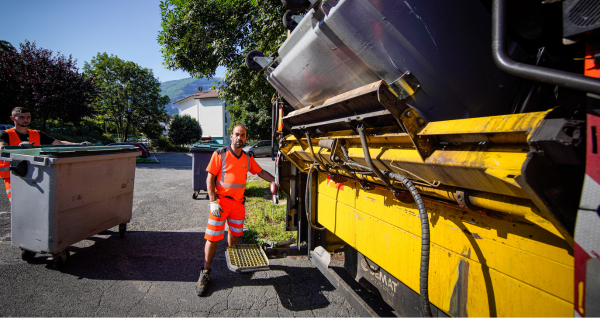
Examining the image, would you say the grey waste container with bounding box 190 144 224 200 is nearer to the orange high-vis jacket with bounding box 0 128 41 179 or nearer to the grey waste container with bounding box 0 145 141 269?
the orange high-vis jacket with bounding box 0 128 41 179

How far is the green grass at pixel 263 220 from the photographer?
4.32 m

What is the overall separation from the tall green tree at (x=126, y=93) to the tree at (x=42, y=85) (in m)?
12.3

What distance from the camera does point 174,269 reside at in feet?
10.7

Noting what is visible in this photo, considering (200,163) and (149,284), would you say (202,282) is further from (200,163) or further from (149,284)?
(200,163)

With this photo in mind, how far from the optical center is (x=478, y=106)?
5.01 feet

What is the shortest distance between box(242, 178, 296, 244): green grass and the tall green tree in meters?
30.2

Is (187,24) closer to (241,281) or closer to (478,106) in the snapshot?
(241,281)

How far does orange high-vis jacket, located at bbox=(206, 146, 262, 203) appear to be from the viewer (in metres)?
3.08

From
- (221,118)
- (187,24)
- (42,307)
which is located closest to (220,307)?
(42,307)

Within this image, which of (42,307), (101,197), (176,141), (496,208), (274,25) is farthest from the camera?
(176,141)

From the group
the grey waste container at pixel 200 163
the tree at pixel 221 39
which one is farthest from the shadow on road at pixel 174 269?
the tree at pixel 221 39

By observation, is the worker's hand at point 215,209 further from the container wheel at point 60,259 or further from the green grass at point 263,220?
the container wheel at point 60,259

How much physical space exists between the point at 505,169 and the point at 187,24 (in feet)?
30.3

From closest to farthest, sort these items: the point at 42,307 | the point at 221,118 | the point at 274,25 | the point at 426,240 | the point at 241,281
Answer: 1. the point at 426,240
2. the point at 42,307
3. the point at 241,281
4. the point at 274,25
5. the point at 221,118
